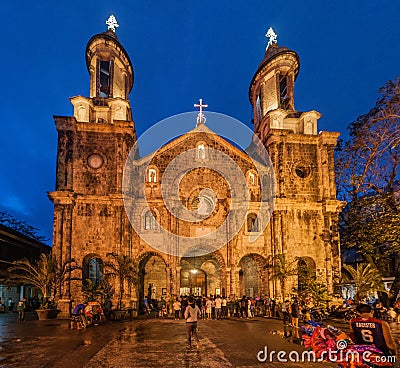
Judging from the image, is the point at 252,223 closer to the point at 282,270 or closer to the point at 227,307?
the point at 282,270

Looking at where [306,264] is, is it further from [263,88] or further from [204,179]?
[263,88]

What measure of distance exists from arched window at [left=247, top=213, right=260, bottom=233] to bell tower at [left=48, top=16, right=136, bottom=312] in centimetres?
793

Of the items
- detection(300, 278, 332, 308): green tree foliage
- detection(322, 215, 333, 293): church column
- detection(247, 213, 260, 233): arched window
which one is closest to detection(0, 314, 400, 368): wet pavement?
detection(300, 278, 332, 308): green tree foliage

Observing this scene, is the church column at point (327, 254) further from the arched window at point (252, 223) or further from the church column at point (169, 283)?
the church column at point (169, 283)

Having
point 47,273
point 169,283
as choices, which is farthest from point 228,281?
point 47,273

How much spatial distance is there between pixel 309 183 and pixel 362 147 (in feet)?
13.7

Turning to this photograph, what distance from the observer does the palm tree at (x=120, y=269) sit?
80.0 ft

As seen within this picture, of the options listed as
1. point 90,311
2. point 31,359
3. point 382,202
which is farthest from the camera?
point 382,202

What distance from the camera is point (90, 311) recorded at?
19297 millimetres

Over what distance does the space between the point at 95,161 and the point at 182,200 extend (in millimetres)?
6274

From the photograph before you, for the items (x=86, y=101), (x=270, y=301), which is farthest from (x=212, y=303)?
(x=86, y=101)

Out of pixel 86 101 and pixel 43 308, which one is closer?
pixel 43 308

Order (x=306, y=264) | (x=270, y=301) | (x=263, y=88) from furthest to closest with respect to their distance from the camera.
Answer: (x=263, y=88)
(x=306, y=264)
(x=270, y=301)

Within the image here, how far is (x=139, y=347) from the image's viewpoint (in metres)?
12.4
